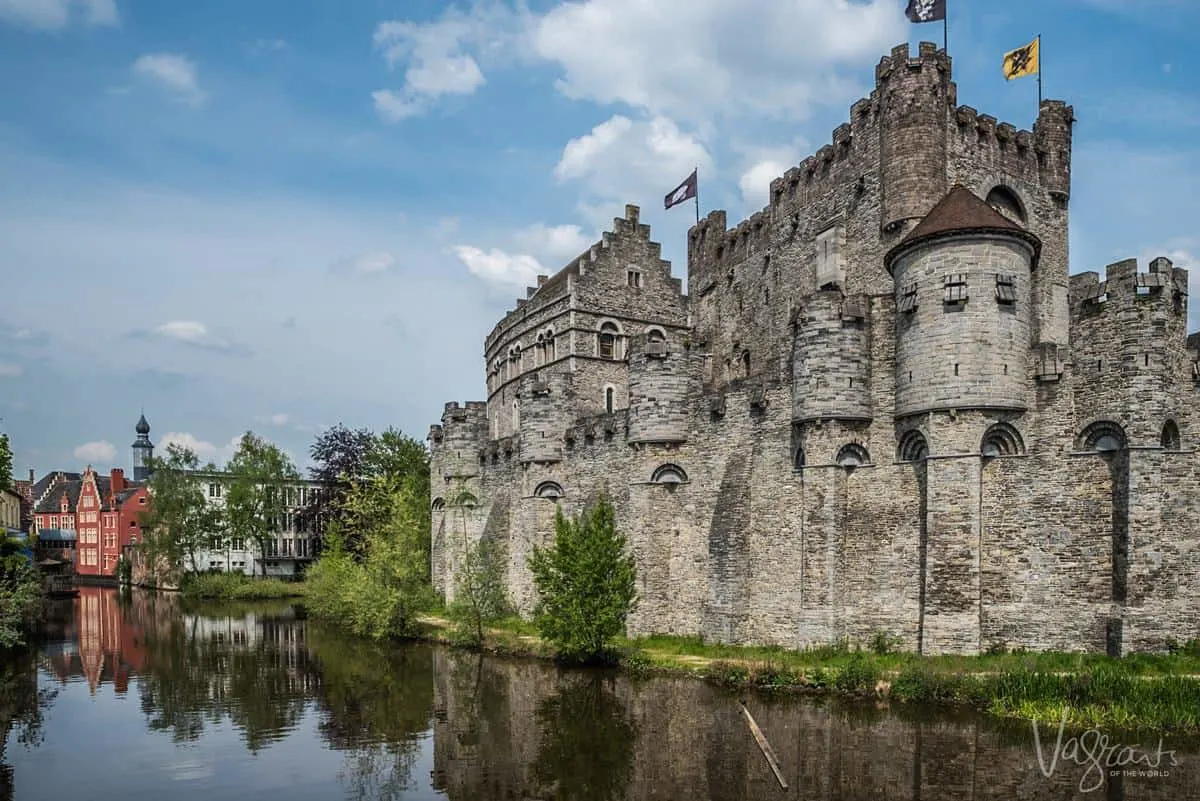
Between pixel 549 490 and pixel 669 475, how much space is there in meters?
7.10

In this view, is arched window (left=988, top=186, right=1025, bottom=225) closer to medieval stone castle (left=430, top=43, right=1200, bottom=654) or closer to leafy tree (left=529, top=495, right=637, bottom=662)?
medieval stone castle (left=430, top=43, right=1200, bottom=654)

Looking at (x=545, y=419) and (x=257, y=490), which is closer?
(x=545, y=419)

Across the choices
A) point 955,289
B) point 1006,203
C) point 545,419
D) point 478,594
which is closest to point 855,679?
point 955,289

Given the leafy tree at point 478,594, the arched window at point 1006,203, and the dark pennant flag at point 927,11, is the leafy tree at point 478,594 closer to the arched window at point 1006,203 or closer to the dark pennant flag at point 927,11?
the arched window at point 1006,203

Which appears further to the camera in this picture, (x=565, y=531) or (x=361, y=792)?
(x=565, y=531)

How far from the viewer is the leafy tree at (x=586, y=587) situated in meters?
27.6

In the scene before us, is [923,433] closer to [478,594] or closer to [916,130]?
[916,130]

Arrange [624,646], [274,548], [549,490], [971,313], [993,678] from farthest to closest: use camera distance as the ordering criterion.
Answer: [274,548], [549,490], [624,646], [971,313], [993,678]

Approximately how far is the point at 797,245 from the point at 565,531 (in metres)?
14.4

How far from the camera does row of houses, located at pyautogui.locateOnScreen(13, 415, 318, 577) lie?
7038 cm

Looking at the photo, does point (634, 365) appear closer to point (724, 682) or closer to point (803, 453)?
point (803, 453)

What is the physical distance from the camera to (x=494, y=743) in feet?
65.4

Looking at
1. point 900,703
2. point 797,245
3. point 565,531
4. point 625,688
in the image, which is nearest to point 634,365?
point 565,531

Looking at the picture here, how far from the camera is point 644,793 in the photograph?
1620cm
